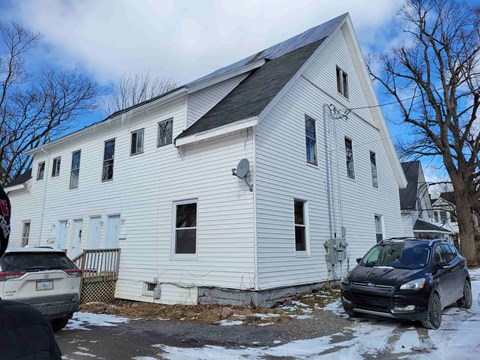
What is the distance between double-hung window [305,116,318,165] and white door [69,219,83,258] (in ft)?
31.8

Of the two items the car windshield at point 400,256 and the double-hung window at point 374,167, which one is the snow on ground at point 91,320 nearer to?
the car windshield at point 400,256

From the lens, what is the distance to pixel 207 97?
12164 millimetres

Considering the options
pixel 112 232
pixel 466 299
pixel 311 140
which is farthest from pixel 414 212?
pixel 112 232

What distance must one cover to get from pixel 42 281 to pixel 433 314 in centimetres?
721

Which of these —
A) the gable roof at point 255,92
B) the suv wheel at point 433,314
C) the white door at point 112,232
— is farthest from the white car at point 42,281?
the suv wheel at point 433,314

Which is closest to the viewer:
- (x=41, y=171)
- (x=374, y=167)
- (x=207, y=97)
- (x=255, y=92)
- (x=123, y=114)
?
(x=255, y=92)

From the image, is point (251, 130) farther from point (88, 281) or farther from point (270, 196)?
point (88, 281)

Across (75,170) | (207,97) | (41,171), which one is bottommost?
(75,170)

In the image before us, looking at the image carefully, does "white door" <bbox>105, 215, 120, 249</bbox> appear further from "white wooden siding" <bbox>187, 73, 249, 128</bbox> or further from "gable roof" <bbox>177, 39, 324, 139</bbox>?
"white wooden siding" <bbox>187, 73, 249, 128</bbox>

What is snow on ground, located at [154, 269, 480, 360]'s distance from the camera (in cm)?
512

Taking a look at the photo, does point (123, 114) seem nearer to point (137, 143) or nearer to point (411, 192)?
point (137, 143)

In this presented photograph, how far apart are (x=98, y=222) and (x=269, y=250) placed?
7755 millimetres

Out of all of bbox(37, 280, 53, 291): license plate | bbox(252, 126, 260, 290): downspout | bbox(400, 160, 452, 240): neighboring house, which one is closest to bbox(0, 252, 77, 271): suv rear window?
bbox(37, 280, 53, 291): license plate

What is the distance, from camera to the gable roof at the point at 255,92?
9.77 meters
